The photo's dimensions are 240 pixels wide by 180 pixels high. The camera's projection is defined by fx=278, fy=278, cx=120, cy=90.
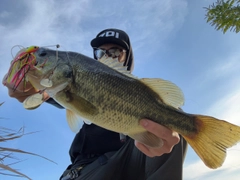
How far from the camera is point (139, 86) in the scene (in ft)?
8.09

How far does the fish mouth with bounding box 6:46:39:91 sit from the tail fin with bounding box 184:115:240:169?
1.50 metres

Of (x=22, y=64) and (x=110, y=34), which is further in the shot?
(x=110, y=34)

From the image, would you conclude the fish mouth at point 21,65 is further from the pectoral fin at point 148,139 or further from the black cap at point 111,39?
the black cap at point 111,39

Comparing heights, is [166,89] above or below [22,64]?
below

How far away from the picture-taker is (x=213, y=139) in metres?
2.40

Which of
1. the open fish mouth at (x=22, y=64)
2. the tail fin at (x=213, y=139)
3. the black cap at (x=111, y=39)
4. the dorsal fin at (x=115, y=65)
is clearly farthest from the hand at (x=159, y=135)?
the black cap at (x=111, y=39)

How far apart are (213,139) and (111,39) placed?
266 cm

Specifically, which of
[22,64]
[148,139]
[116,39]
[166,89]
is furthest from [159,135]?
[116,39]

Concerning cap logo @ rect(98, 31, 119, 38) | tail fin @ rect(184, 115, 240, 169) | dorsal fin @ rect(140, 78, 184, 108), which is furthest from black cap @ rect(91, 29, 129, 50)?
tail fin @ rect(184, 115, 240, 169)

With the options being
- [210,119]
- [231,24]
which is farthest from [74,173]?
[231,24]

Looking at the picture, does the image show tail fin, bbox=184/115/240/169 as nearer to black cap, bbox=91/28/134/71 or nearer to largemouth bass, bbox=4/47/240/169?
largemouth bass, bbox=4/47/240/169

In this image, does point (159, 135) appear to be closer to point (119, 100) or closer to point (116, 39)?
point (119, 100)

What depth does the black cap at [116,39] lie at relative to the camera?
4.56 meters

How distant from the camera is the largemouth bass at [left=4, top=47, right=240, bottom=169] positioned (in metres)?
2.25
